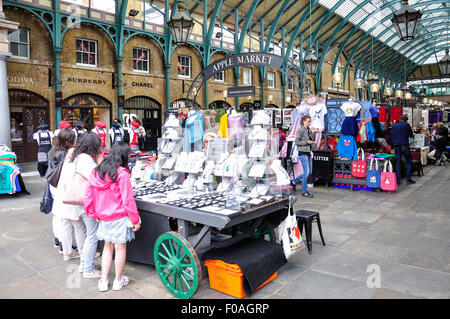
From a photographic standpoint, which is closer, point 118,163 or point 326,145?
point 118,163

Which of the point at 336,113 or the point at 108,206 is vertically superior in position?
the point at 336,113

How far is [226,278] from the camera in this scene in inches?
141

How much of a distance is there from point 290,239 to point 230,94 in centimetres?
870

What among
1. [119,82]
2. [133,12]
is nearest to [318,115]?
[119,82]

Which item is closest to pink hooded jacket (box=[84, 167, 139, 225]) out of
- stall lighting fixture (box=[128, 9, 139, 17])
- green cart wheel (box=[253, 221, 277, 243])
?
green cart wheel (box=[253, 221, 277, 243])

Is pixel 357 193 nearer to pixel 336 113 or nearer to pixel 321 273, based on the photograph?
pixel 336 113

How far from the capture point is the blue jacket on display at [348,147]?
9.04 m

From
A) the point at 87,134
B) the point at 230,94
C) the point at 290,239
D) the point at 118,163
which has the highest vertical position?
the point at 230,94

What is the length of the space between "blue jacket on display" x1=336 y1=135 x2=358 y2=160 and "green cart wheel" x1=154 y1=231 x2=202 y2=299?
256 inches

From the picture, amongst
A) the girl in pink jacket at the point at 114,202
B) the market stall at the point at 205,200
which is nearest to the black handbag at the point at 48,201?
the market stall at the point at 205,200

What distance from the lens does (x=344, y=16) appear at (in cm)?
2809

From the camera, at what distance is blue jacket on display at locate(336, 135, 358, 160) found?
9039mm
